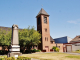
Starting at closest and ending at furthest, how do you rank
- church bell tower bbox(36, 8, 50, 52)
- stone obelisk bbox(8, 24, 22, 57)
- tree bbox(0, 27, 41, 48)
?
stone obelisk bbox(8, 24, 22, 57), tree bbox(0, 27, 41, 48), church bell tower bbox(36, 8, 50, 52)

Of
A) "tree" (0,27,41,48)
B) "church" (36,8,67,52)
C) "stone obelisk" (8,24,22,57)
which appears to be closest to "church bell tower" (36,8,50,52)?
"church" (36,8,67,52)

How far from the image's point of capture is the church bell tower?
42.0 metres

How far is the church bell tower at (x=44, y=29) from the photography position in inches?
1653

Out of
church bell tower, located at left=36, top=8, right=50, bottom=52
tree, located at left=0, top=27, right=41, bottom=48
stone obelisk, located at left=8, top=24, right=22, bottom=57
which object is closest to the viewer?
stone obelisk, located at left=8, top=24, right=22, bottom=57

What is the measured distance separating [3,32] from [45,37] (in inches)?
668

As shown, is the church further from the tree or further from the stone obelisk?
the stone obelisk

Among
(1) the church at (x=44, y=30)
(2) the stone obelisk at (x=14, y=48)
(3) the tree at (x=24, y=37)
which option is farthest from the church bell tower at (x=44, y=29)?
(2) the stone obelisk at (x=14, y=48)

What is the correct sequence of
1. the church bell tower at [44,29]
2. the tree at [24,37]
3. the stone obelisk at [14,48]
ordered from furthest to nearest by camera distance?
the church bell tower at [44,29] → the tree at [24,37] → the stone obelisk at [14,48]

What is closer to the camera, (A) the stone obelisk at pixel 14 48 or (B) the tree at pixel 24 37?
→ (A) the stone obelisk at pixel 14 48

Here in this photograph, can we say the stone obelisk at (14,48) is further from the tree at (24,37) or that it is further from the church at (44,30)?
the church at (44,30)

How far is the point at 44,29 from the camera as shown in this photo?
43.1 meters

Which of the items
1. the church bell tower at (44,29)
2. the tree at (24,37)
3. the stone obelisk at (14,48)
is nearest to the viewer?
the stone obelisk at (14,48)

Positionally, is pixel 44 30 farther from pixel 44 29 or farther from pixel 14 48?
pixel 14 48

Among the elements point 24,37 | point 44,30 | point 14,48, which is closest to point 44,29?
point 44,30
